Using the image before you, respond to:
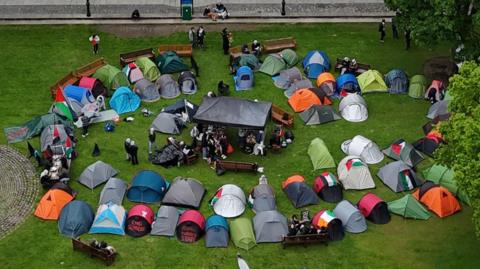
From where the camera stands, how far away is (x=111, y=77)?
4566 centimetres

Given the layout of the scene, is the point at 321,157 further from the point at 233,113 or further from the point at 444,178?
the point at 444,178

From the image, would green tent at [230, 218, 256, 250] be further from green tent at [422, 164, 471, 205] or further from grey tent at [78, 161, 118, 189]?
green tent at [422, 164, 471, 205]

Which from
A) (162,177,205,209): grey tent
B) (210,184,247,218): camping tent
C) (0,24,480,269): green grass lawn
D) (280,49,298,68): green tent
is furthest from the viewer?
(280,49,298,68): green tent

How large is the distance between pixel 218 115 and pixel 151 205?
6.90m

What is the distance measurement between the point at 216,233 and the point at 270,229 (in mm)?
2660

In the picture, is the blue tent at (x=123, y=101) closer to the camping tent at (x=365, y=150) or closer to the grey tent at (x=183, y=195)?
the grey tent at (x=183, y=195)

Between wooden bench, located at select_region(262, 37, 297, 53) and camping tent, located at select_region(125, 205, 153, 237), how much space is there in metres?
19.9

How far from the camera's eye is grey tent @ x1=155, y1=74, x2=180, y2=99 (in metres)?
45.3

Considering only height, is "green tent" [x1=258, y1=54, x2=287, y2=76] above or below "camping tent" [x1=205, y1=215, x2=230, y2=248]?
above

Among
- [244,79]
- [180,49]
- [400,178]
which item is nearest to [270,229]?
[400,178]

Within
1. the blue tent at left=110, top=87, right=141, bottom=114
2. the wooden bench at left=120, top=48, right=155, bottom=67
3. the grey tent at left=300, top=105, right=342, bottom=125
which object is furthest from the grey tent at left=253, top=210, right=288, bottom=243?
the wooden bench at left=120, top=48, right=155, bottom=67

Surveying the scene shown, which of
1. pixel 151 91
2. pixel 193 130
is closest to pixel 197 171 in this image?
pixel 193 130

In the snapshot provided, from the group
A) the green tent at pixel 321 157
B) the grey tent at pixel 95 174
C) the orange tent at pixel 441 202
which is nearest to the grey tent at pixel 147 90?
the grey tent at pixel 95 174

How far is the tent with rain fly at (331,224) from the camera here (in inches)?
1336
